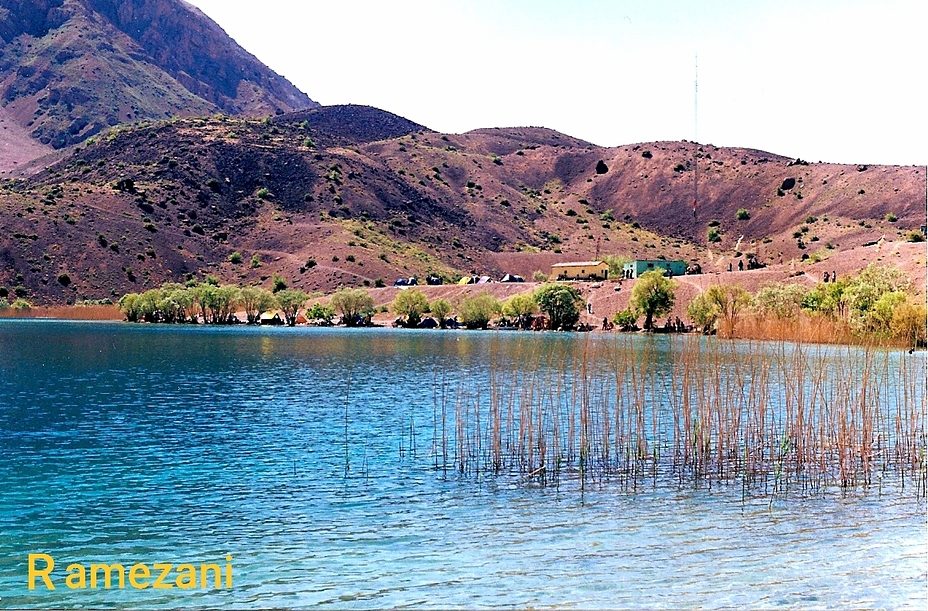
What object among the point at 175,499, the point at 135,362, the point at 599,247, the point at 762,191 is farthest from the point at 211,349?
the point at 762,191

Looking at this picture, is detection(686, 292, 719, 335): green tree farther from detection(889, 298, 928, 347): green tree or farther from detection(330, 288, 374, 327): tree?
detection(330, 288, 374, 327): tree

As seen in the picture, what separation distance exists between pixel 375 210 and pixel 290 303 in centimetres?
4170

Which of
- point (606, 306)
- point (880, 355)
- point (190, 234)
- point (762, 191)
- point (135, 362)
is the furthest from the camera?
point (762, 191)

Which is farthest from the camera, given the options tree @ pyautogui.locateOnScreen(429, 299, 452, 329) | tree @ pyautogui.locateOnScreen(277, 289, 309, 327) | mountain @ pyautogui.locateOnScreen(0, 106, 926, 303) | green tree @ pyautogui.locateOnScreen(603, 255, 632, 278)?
mountain @ pyautogui.locateOnScreen(0, 106, 926, 303)

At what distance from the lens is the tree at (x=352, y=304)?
104625 mm

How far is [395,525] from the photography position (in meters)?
16.3

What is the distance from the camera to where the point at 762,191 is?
164m

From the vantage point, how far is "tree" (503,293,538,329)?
94250 mm

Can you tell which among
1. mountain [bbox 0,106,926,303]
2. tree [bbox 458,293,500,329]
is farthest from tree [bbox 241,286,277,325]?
tree [bbox 458,293,500,329]

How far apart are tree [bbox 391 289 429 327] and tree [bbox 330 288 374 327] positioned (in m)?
3.52

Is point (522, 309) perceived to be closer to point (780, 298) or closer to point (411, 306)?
point (411, 306)

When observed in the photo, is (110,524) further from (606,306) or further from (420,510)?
(606,306)

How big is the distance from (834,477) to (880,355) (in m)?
36.7

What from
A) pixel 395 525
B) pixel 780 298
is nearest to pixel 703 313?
pixel 780 298
